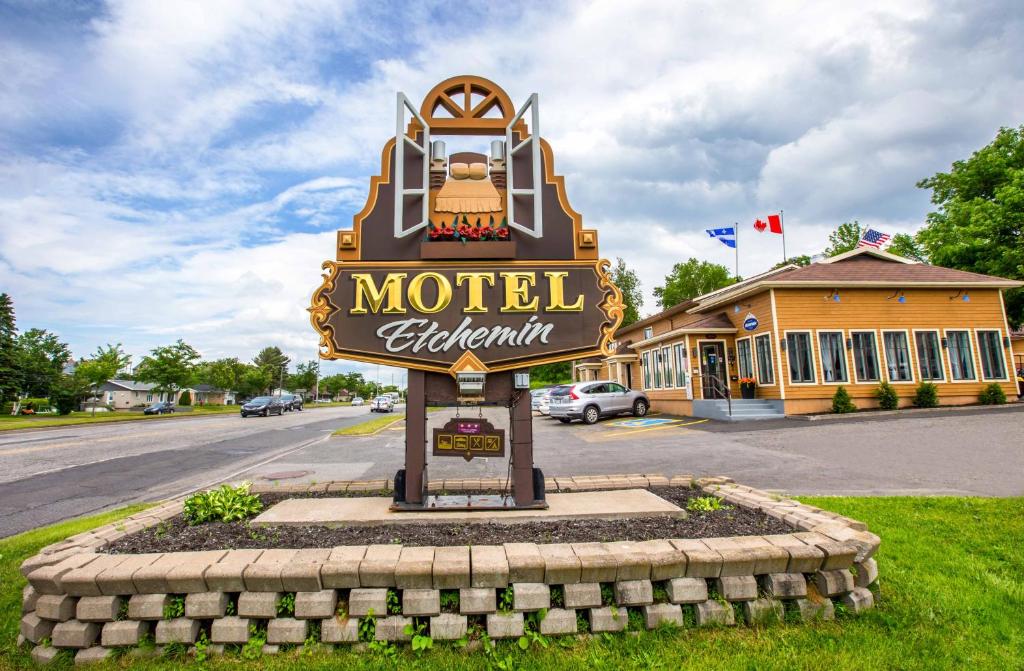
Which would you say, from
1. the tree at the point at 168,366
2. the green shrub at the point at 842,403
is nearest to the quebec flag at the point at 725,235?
the green shrub at the point at 842,403

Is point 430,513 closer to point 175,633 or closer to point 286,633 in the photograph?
point 286,633

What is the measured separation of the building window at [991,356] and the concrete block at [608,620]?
22.2m

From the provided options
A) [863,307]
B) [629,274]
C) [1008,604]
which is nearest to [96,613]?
[1008,604]

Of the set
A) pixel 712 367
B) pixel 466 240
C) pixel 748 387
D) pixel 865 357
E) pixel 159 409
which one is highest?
pixel 466 240

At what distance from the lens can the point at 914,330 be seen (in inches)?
690

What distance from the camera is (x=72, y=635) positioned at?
2.82 m

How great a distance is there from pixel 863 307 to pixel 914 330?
6.92 ft

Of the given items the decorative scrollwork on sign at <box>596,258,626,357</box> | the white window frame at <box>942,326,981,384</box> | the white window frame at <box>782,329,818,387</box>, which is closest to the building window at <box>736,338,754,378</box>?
the white window frame at <box>782,329,818,387</box>

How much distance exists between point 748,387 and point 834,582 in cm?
1668

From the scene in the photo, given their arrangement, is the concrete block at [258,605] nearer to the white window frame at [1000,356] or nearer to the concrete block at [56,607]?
the concrete block at [56,607]

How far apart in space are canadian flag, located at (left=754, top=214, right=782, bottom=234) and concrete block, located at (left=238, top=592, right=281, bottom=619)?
29.8m

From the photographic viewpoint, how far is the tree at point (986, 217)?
21.7m

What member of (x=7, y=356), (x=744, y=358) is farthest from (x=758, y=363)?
(x=7, y=356)

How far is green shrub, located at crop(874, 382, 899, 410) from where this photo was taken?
16297 mm
